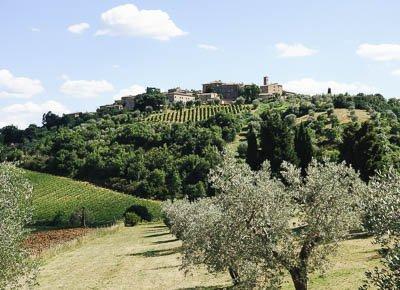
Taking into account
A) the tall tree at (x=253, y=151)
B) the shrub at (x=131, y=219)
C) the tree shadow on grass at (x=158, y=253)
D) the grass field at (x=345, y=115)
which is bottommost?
the shrub at (x=131, y=219)

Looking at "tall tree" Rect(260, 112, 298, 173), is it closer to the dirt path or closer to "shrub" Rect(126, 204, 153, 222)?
the dirt path

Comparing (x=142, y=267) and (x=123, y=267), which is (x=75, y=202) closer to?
(x=123, y=267)

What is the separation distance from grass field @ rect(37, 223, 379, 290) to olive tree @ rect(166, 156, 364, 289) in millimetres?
3547

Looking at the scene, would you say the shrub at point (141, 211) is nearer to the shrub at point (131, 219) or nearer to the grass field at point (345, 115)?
the shrub at point (131, 219)

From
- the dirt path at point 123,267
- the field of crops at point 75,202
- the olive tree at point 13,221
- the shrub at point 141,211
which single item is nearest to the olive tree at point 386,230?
the dirt path at point 123,267

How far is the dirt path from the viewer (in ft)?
134

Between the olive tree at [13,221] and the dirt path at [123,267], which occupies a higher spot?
the olive tree at [13,221]

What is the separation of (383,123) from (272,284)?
121 metres

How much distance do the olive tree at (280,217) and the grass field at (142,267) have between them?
11.6ft

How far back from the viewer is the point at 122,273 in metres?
48.3

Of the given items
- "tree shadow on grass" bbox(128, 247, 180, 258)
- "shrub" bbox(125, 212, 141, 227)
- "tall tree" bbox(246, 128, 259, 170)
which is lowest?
"shrub" bbox(125, 212, 141, 227)

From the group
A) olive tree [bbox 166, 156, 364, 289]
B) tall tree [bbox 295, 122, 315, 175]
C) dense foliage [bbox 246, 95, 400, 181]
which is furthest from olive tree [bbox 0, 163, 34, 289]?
tall tree [bbox 295, 122, 315, 175]

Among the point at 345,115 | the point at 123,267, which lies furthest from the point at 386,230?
the point at 345,115

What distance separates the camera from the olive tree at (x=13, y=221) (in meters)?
24.0
